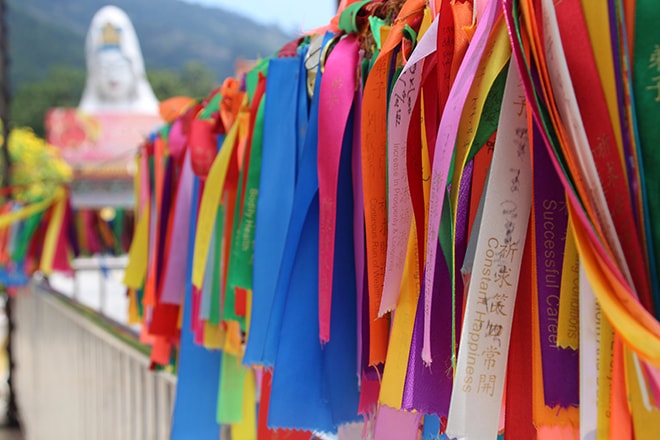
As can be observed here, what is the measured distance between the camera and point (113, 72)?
13047mm

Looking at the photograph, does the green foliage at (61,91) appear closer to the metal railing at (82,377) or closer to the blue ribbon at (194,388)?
the metal railing at (82,377)

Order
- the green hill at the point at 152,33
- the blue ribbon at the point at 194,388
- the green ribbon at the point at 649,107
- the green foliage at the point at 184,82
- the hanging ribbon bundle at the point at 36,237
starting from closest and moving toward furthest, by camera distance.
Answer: the green ribbon at the point at 649,107
the blue ribbon at the point at 194,388
the hanging ribbon bundle at the point at 36,237
the green foliage at the point at 184,82
the green hill at the point at 152,33

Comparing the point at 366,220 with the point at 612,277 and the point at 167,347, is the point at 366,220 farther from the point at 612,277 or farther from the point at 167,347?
the point at 167,347

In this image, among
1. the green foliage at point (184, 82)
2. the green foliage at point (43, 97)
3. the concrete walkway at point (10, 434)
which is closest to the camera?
the concrete walkway at point (10, 434)

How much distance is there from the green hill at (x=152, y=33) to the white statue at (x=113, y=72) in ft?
57.7

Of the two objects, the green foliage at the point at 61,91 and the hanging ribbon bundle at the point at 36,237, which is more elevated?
the green foliage at the point at 61,91

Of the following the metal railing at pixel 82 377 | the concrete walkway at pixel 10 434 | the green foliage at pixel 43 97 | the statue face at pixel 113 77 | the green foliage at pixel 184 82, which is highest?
the green foliage at pixel 184 82

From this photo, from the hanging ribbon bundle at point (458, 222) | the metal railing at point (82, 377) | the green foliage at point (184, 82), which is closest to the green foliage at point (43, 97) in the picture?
the green foliage at point (184, 82)

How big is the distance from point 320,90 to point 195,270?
0.38 m

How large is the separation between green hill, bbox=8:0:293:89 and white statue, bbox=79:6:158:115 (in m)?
17.6

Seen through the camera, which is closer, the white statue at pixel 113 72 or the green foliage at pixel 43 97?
the white statue at pixel 113 72

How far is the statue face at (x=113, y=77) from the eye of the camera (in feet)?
42.7

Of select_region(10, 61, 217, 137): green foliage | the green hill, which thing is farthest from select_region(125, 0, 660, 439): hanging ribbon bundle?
the green hill

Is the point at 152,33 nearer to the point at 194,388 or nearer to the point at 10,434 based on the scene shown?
the point at 10,434
